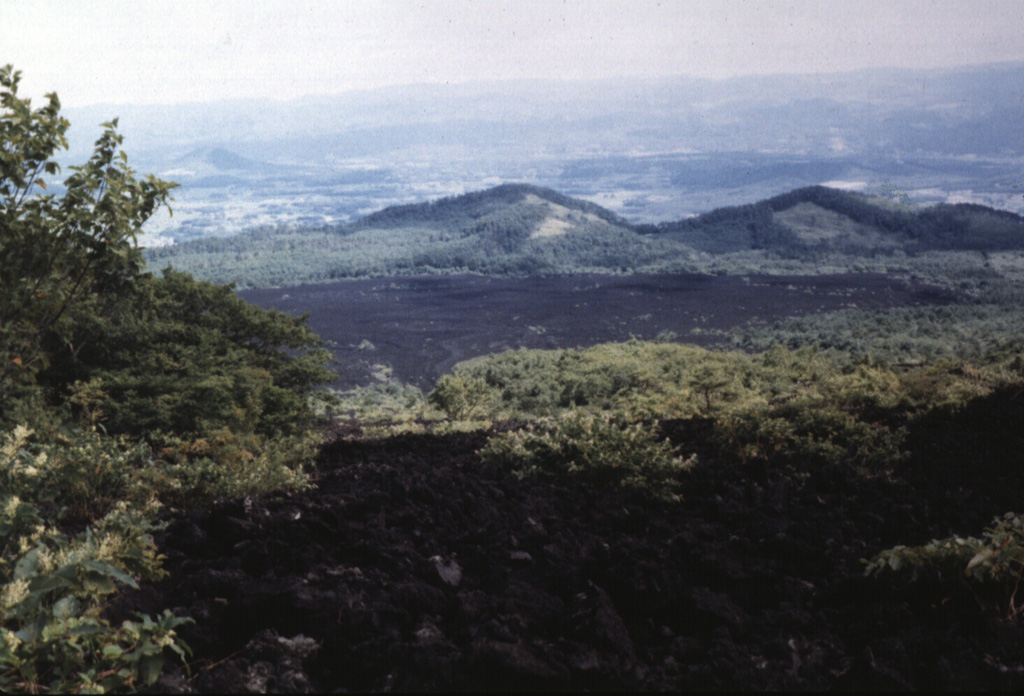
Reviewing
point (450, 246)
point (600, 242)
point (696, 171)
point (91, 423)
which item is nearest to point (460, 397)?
point (91, 423)

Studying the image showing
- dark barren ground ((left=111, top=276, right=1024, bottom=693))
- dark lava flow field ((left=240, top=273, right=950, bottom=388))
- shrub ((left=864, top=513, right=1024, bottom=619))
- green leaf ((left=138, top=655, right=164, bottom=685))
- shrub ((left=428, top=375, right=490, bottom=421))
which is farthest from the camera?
dark lava flow field ((left=240, top=273, right=950, bottom=388))

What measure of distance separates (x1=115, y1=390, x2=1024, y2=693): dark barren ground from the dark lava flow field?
58.6 feet

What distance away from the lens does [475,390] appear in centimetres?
1377

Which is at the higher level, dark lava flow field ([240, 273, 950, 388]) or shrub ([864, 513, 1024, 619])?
shrub ([864, 513, 1024, 619])

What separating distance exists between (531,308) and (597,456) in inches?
1161

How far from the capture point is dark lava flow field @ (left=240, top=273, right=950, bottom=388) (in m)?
26.2

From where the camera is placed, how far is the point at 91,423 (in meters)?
6.25

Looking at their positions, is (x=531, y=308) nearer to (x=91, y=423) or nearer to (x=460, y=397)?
(x=460, y=397)

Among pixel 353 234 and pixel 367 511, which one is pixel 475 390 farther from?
pixel 353 234

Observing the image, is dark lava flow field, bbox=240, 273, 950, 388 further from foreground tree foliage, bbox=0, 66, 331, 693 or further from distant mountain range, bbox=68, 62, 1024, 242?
distant mountain range, bbox=68, 62, 1024, 242

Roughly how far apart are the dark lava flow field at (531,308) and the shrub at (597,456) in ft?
54.6

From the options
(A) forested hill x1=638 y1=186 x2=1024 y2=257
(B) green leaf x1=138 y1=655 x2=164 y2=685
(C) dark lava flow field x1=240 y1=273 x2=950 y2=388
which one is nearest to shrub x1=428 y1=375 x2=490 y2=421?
(C) dark lava flow field x1=240 y1=273 x2=950 y2=388

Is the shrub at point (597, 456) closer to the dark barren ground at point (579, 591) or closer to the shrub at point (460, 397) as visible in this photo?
the dark barren ground at point (579, 591)

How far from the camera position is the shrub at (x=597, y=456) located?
4301 millimetres
